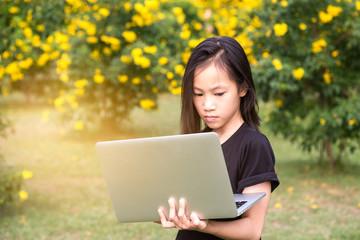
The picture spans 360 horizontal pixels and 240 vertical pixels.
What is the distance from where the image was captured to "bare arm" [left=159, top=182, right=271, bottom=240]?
4.35 feet

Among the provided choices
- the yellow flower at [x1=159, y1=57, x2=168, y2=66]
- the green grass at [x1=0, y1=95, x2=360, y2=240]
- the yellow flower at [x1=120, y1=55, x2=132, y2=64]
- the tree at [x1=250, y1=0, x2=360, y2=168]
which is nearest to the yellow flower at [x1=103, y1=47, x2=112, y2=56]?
the yellow flower at [x1=120, y1=55, x2=132, y2=64]

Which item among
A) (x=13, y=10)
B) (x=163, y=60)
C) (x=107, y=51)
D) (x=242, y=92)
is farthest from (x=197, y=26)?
(x=242, y=92)

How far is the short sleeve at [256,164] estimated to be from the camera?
141 centimetres

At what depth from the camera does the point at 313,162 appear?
6.66m

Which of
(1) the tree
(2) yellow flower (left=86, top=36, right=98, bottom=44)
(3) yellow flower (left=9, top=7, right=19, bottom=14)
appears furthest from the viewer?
(2) yellow flower (left=86, top=36, right=98, bottom=44)

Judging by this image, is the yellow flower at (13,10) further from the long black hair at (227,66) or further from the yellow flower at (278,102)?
the yellow flower at (278,102)

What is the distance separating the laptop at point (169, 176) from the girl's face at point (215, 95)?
272 mm

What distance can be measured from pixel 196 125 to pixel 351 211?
3.37 m

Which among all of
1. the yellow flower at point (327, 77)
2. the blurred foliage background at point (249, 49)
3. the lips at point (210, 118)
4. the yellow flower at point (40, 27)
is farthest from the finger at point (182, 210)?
the yellow flower at point (327, 77)

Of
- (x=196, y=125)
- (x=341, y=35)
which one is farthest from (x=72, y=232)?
(x=341, y=35)

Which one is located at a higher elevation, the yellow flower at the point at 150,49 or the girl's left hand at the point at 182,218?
the yellow flower at the point at 150,49

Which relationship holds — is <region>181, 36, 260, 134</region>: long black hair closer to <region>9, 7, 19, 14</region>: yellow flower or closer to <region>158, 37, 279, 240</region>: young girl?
<region>158, 37, 279, 240</region>: young girl

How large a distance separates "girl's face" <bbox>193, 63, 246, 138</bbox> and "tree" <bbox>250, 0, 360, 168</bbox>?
3.54 m

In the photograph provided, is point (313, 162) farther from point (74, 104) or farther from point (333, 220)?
point (74, 104)
